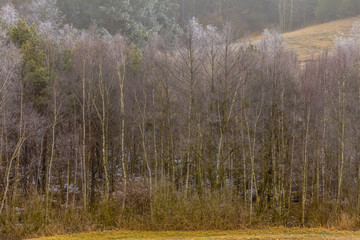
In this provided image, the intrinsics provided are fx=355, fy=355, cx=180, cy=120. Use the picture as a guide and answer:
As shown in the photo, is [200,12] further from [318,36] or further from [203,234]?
[203,234]

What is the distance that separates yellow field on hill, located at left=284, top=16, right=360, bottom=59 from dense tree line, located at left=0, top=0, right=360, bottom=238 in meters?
26.7

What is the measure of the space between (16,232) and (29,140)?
582 centimetres

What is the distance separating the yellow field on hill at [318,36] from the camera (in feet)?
156

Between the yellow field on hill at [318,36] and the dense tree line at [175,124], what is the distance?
26.7 m

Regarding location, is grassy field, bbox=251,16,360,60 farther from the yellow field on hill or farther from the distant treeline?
the distant treeline

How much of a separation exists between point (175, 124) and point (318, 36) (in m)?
36.6

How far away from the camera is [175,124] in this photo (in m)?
23.7

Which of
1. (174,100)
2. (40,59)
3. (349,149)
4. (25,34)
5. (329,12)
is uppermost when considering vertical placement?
(329,12)

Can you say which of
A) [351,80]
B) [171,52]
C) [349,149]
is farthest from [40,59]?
[349,149]

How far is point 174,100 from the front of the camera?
2089cm

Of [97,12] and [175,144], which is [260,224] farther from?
[97,12]

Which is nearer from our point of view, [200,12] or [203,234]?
[203,234]

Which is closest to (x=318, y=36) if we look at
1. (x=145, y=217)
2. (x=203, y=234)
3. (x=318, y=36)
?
(x=318, y=36)

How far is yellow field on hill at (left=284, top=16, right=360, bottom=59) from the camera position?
4753 centimetres
